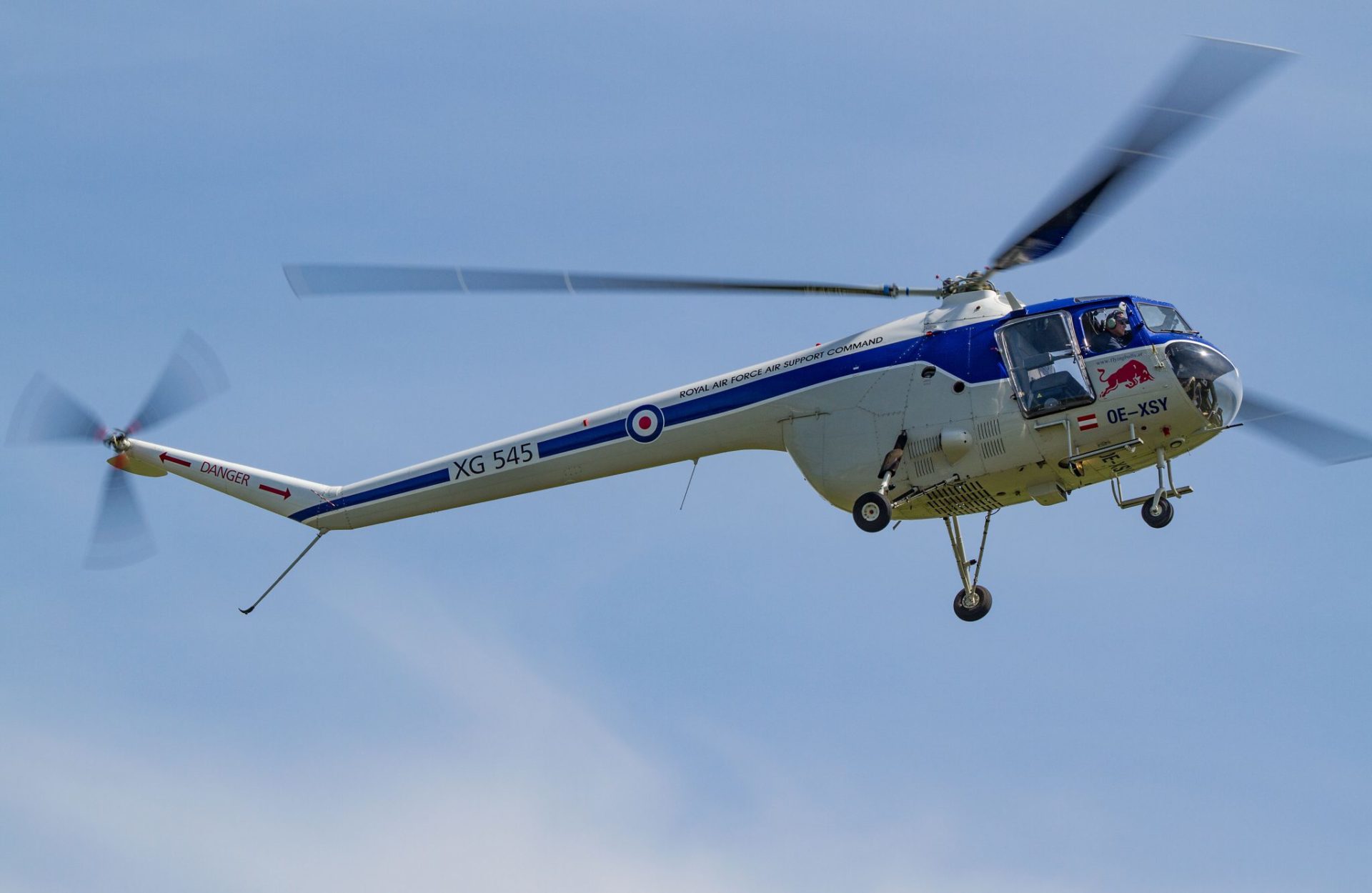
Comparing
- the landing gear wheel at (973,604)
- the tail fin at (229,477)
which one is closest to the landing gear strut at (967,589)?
the landing gear wheel at (973,604)

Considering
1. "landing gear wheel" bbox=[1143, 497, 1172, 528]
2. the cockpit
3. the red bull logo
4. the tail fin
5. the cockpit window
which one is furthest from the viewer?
the tail fin

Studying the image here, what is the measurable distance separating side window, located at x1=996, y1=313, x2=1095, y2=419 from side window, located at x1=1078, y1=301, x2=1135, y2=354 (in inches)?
9.8

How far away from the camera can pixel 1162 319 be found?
23.9 m

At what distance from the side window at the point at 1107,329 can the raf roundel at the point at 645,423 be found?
6983 millimetres

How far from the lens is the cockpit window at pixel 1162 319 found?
935 inches

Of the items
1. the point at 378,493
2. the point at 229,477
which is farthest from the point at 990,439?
the point at 229,477

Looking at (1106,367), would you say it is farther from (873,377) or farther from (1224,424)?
(873,377)

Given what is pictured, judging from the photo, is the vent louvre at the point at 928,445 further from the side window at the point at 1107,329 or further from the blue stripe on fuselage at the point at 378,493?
the blue stripe on fuselage at the point at 378,493

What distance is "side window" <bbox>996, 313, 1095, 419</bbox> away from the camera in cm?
2356

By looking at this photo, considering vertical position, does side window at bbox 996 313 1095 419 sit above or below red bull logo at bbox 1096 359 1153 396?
above

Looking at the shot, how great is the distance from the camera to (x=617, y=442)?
88.5 ft

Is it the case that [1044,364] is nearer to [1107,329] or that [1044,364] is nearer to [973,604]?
[1107,329]

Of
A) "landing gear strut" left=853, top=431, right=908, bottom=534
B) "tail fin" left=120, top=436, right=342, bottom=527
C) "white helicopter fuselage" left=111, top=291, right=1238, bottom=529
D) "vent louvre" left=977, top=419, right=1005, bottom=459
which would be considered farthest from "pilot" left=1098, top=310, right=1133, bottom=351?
"tail fin" left=120, top=436, right=342, bottom=527

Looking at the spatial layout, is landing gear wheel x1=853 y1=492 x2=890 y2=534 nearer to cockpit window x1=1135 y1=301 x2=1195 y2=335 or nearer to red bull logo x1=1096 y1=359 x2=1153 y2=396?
red bull logo x1=1096 y1=359 x2=1153 y2=396
